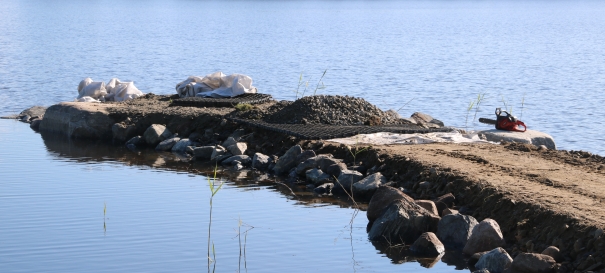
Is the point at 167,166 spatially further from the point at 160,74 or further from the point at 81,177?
the point at 160,74

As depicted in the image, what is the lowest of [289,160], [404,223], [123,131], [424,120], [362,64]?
[362,64]

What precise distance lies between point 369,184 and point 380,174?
27 centimetres

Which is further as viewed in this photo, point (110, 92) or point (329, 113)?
point (110, 92)

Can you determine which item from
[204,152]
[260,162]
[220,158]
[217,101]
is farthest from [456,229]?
[217,101]

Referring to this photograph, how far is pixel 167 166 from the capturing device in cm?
1521

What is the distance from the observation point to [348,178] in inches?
512

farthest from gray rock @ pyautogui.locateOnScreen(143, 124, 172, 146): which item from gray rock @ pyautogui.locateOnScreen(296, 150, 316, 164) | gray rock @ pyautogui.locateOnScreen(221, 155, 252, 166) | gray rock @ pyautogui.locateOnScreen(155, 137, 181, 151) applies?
gray rock @ pyautogui.locateOnScreen(296, 150, 316, 164)

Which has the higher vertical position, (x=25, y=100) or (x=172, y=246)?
(x=172, y=246)

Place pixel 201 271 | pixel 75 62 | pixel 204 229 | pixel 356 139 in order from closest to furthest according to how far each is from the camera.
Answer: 1. pixel 201 271
2. pixel 204 229
3. pixel 356 139
4. pixel 75 62

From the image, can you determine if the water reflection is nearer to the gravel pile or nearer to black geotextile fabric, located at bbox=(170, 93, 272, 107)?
the gravel pile

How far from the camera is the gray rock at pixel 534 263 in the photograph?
8.69 metres

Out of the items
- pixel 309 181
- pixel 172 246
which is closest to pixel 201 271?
pixel 172 246

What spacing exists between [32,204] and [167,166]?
136 inches

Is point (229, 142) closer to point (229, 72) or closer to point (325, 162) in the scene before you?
point (325, 162)
